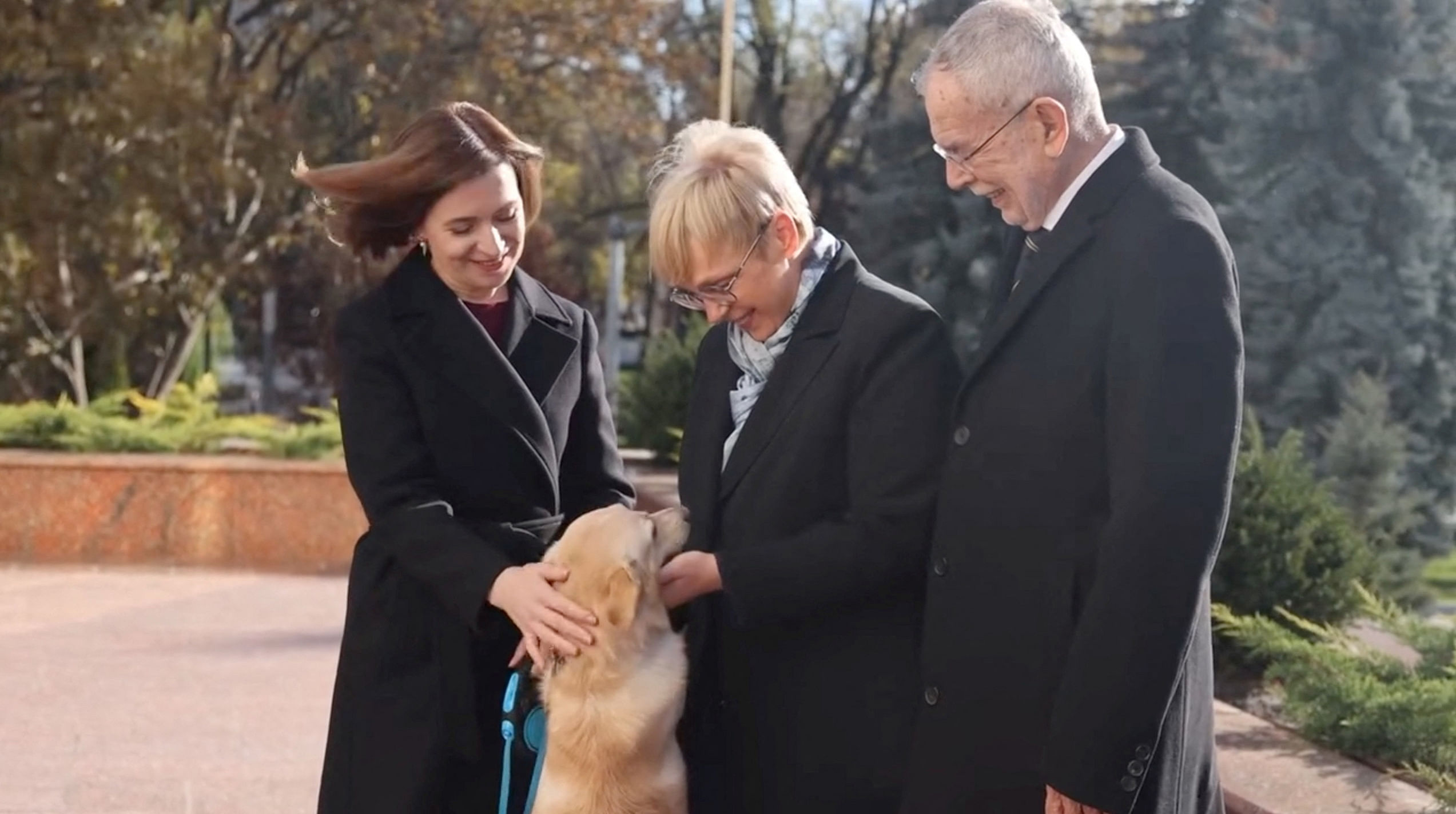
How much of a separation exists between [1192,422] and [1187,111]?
19.9m

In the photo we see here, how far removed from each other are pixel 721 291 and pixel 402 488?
74 centimetres

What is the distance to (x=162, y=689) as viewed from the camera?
9.09 m

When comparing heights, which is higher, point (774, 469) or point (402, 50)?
point (402, 50)

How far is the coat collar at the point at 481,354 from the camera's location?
12.0 feet

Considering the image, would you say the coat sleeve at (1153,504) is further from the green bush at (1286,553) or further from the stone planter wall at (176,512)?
the stone planter wall at (176,512)

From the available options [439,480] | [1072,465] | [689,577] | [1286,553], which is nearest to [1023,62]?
[1072,465]

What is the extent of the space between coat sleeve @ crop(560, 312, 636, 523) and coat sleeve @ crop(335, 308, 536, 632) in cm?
29

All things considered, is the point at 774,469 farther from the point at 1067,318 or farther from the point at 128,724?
the point at 128,724

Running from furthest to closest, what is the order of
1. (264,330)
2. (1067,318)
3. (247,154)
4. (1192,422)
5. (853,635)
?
1. (264,330)
2. (247,154)
3. (853,635)
4. (1067,318)
5. (1192,422)

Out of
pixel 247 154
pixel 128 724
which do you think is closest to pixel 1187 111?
pixel 247 154

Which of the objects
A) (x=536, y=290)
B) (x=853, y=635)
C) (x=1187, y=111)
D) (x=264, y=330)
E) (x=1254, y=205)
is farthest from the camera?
(x=264, y=330)

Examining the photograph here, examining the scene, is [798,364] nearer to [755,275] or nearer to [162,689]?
[755,275]

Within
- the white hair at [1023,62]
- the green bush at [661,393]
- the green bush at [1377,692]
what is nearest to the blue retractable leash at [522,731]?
the white hair at [1023,62]

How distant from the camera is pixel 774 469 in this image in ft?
11.2
